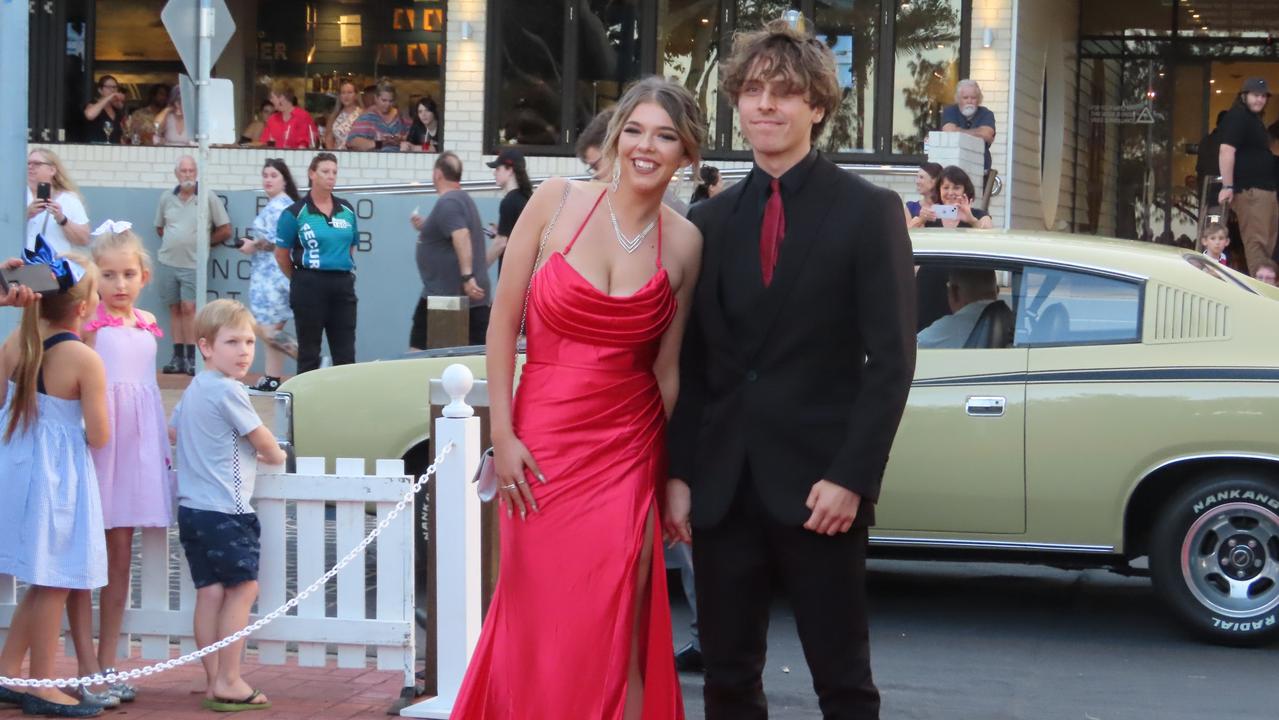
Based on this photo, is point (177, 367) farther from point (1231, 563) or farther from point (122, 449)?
point (1231, 563)

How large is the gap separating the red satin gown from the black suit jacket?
0.30 meters

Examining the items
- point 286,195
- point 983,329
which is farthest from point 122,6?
point 983,329

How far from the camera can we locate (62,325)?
5852 mm

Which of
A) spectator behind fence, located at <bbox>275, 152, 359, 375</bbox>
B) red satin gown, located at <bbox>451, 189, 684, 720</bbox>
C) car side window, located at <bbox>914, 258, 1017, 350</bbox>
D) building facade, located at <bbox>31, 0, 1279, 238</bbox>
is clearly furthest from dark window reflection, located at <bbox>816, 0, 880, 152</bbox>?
red satin gown, located at <bbox>451, 189, 684, 720</bbox>

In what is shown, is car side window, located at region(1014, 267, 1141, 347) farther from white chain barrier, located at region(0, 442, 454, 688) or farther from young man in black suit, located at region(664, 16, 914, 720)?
young man in black suit, located at region(664, 16, 914, 720)

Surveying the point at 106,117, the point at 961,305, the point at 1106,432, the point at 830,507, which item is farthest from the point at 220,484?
the point at 106,117

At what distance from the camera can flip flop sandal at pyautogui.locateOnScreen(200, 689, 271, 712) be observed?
5.92 meters

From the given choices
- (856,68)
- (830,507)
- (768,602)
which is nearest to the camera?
(830,507)

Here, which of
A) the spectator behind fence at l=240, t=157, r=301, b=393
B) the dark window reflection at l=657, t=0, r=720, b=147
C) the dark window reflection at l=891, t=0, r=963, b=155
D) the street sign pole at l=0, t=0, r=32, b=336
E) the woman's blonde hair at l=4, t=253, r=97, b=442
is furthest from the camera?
the dark window reflection at l=657, t=0, r=720, b=147

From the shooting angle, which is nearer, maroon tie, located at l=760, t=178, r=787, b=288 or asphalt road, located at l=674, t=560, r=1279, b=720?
maroon tie, located at l=760, t=178, r=787, b=288

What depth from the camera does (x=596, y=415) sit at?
4387 mm

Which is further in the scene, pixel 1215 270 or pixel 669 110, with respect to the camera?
pixel 1215 270

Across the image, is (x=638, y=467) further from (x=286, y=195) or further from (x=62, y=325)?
(x=286, y=195)

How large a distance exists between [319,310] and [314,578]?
6704 millimetres
